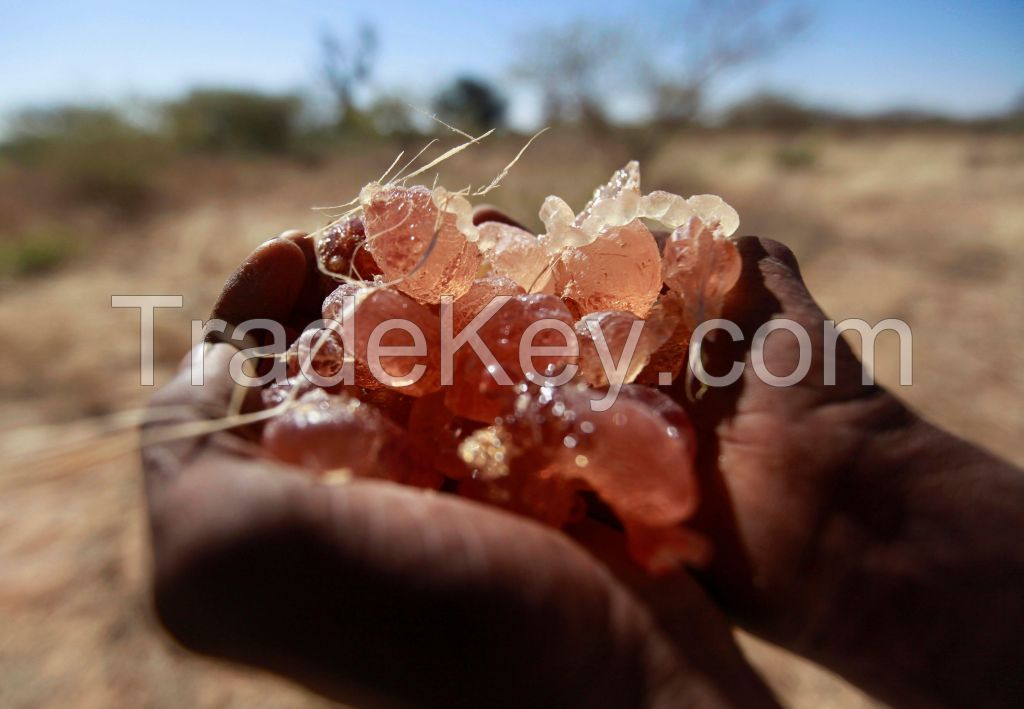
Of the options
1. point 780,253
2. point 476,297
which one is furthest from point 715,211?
point 476,297

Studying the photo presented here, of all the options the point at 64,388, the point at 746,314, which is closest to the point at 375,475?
the point at 746,314

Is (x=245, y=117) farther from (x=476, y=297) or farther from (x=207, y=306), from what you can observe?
(x=476, y=297)

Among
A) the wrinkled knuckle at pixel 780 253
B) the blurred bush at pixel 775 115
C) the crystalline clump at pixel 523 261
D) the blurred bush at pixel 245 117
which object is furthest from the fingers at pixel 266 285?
the blurred bush at pixel 775 115

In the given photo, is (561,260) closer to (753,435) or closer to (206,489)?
(753,435)

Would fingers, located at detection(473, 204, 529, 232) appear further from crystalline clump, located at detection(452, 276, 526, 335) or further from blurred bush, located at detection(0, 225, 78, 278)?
blurred bush, located at detection(0, 225, 78, 278)

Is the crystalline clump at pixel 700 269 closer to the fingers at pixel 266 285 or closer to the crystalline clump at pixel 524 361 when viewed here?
the crystalline clump at pixel 524 361

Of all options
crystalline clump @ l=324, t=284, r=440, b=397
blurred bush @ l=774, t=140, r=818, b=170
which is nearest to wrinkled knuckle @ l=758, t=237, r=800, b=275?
crystalline clump @ l=324, t=284, r=440, b=397
